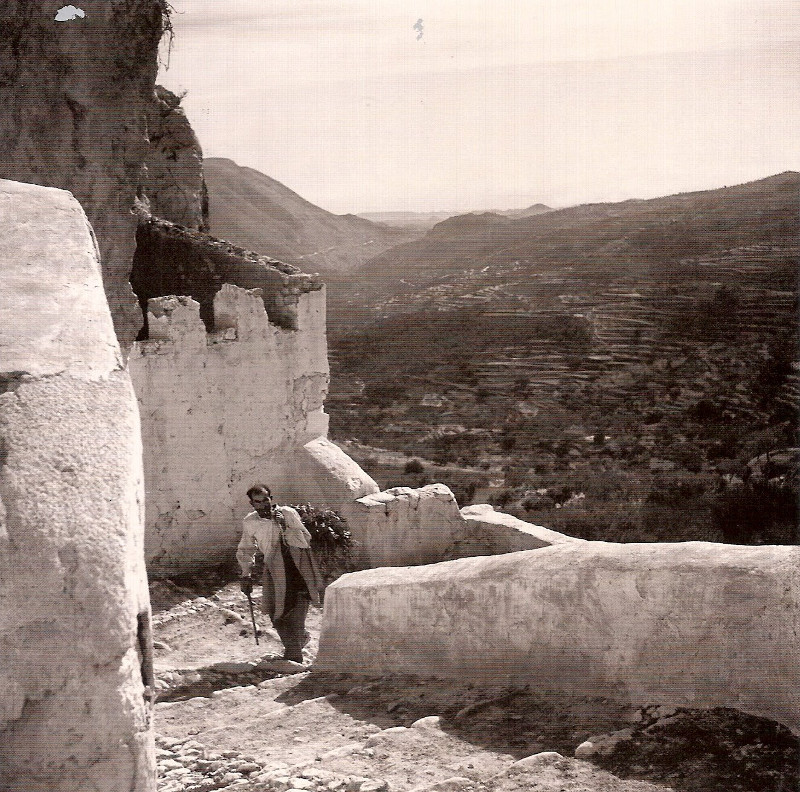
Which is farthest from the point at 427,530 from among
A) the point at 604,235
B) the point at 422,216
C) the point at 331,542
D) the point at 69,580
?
the point at 422,216

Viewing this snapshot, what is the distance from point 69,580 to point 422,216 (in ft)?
110

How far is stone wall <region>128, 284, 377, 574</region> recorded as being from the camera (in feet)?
29.5

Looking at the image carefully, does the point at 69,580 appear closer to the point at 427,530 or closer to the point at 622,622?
the point at 622,622

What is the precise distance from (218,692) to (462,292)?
83.8 feet

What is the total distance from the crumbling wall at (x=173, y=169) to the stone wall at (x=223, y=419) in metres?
3.10

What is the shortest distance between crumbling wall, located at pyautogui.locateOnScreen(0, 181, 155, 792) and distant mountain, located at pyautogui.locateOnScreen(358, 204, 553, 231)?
102 feet

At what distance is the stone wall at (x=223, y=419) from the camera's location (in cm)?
899

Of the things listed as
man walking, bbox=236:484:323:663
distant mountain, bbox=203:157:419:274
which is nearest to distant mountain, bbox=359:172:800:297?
distant mountain, bbox=203:157:419:274

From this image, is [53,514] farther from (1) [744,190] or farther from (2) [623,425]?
(1) [744,190]

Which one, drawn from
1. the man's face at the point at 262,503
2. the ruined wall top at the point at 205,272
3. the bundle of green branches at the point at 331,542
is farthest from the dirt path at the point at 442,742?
the ruined wall top at the point at 205,272

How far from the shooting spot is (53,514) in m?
2.18

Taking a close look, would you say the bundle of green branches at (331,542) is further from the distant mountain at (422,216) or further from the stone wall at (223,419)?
the distant mountain at (422,216)

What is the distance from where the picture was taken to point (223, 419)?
9.36m

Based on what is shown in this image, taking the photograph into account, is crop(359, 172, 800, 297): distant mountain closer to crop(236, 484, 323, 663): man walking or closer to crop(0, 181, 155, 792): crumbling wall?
crop(236, 484, 323, 663): man walking
